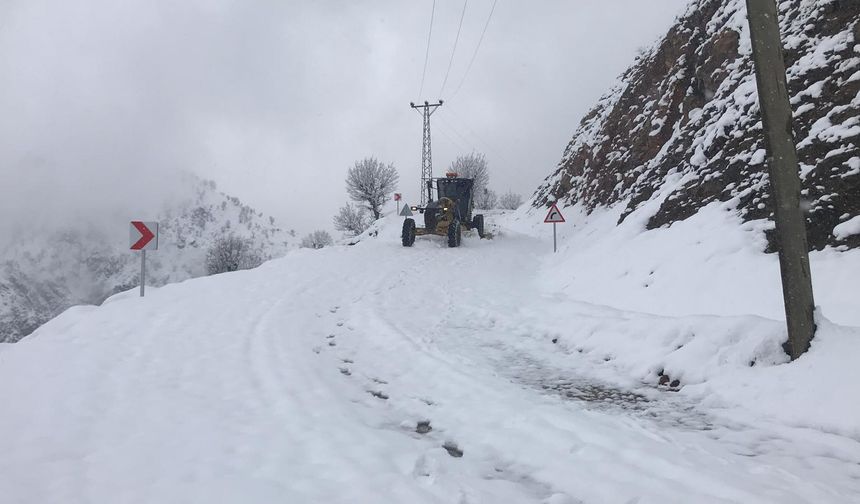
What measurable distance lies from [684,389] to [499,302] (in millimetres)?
4693

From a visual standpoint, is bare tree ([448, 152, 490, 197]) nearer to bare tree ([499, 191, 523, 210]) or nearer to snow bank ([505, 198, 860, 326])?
bare tree ([499, 191, 523, 210])

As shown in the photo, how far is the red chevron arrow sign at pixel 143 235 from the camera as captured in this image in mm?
9273

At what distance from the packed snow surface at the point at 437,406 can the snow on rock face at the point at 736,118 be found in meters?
1.20

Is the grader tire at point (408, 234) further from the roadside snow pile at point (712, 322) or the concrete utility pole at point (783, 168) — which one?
the concrete utility pole at point (783, 168)

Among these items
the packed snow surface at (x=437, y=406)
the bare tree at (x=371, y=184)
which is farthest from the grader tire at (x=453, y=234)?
the bare tree at (x=371, y=184)

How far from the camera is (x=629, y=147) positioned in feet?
65.0

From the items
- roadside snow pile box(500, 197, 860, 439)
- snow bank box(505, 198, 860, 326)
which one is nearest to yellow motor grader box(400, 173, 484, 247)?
snow bank box(505, 198, 860, 326)

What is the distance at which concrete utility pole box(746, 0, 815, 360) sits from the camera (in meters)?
3.91

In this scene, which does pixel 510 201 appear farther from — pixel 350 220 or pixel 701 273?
pixel 701 273

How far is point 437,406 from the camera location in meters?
4.11

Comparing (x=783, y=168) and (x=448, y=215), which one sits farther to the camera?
(x=448, y=215)

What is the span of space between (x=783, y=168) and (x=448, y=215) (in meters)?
15.0

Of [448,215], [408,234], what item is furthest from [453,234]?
[408,234]

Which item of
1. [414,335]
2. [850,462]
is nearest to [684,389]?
[850,462]
